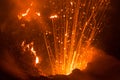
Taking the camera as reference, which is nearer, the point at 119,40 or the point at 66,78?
the point at 66,78

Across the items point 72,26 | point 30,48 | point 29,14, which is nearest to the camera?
point 29,14

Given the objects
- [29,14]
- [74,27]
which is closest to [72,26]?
[74,27]

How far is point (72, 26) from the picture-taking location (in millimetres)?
13852

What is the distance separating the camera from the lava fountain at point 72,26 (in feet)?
44.1

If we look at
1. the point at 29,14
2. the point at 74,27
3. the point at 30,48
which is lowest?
the point at 30,48

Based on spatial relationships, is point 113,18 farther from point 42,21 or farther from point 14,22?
point 14,22

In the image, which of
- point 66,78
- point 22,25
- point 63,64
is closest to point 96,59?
point 63,64

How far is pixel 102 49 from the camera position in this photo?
13844 millimetres

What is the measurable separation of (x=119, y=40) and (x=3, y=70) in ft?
15.3

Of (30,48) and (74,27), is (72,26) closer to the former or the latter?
(74,27)

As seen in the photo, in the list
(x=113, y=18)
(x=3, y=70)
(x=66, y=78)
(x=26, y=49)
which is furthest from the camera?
(x=113, y=18)

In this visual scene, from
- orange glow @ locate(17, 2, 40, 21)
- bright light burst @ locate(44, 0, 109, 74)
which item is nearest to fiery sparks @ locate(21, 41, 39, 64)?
bright light burst @ locate(44, 0, 109, 74)

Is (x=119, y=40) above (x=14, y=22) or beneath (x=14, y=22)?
beneath

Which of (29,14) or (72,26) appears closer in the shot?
(29,14)
